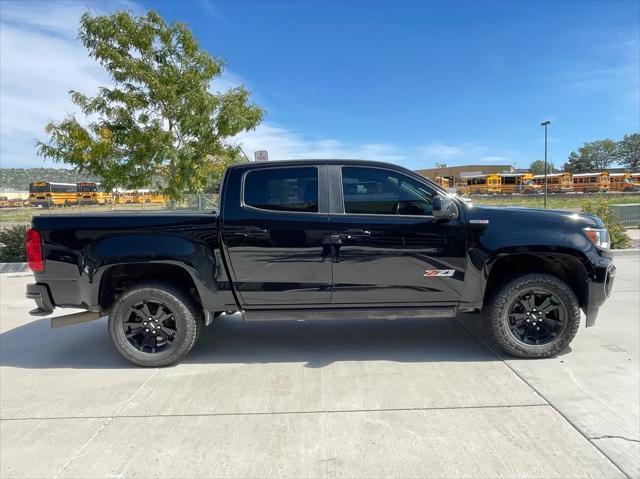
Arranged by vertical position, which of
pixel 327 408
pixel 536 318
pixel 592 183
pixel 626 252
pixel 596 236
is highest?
pixel 592 183

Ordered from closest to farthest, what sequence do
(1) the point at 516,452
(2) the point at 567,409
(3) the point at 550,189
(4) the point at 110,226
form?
(1) the point at 516,452 → (2) the point at 567,409 → (4) the point at 110,226 → (3) the point at 550,189

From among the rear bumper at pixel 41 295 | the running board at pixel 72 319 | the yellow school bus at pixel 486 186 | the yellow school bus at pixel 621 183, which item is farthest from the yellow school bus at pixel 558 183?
the rear bumper at pixel 41 295

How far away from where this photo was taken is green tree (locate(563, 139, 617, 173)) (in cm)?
11155

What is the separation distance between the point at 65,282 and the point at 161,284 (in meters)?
0.86

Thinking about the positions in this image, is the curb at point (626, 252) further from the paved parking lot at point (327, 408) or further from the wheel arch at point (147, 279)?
the wheel arch at point (147, 279)

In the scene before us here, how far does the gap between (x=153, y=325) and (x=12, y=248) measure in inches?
351

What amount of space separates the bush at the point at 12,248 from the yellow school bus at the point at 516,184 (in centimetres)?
5699

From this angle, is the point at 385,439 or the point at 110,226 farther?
the point at 110,226

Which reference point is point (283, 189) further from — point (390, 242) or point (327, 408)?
point (327, 408)

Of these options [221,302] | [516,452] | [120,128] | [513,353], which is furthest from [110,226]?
[120,128]

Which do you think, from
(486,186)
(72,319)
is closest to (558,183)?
(486,186)

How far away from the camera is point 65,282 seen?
3875mm

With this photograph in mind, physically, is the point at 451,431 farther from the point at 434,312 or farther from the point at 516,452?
the point at 434,312

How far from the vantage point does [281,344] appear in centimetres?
457
